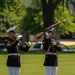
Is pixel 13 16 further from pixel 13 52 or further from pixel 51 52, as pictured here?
pixel 13 52

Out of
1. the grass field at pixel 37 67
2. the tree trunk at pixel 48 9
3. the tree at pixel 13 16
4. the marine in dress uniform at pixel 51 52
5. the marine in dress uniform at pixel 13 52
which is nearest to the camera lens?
the marine in dress uniform at pixel 13 52

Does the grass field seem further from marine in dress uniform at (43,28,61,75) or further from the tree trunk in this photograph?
the tree trunk

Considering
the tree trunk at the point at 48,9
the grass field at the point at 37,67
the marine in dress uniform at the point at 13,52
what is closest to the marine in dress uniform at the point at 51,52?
the marine in dress uniform at the point at 13,52

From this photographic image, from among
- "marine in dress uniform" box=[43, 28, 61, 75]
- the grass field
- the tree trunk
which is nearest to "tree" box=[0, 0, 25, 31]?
the tree trunk

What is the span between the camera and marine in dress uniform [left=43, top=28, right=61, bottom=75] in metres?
9.88

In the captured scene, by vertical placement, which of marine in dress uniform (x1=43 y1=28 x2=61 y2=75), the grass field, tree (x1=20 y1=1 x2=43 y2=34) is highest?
tree (x1=20 y1=1 x2=43 y2=34)

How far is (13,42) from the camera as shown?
9.51m

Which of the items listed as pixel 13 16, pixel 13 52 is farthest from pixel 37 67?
pixel 13 16

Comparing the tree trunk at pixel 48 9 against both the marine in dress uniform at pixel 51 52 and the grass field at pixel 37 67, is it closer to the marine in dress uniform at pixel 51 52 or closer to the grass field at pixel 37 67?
the grass field at pixel 37 67

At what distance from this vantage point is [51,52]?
10016 millimetres

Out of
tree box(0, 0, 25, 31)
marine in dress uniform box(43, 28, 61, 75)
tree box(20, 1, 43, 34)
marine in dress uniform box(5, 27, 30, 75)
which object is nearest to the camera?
marine in dress uniform box(5, 27, 30, 75)

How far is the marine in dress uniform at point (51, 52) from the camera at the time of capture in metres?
9.88

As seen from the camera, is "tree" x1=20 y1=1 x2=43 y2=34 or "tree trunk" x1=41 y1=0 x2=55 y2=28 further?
"tree" x1=20 y1=1 x2=43 y2=34

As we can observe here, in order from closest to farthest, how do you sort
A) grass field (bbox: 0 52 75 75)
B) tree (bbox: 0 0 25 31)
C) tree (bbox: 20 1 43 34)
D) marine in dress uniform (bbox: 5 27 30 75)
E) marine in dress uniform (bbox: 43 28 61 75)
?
marine in dress uniform (bbox: 5 27 30 75) < marine in dress uniform (bbox: 43 28 61 75) < grass field (bbox: 0 52 75 75) < tree (bbox: 20 1 43 34) < tree (bbox: 0 0 25 31)
